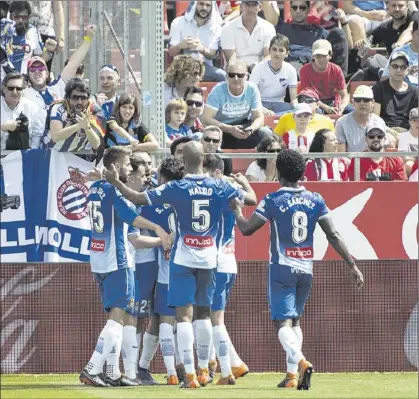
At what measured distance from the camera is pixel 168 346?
37.6ft

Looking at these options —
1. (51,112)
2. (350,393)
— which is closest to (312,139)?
(51,112)

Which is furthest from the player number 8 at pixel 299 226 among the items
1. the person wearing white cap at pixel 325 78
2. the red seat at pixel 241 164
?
the person wearing white cap at pixel 325 78

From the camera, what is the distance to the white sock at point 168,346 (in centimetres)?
1145

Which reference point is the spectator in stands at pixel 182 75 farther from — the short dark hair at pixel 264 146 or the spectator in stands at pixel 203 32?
the short dark hair at pixel 264 146

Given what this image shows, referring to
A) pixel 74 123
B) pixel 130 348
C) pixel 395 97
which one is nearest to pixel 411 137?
pixel 395 97

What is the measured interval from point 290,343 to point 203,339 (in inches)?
29.8

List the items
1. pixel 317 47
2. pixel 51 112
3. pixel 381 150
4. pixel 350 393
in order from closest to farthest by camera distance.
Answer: pixel 350 393, pixel 51 112, pixel 381 150, pixel 317 47

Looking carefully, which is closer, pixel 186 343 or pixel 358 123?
pixel 186 343

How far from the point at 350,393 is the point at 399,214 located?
3106 mm

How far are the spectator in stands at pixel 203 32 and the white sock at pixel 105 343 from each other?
18.6 ft

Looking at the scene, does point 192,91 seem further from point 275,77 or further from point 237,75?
point 275,77

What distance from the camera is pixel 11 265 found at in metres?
12.8

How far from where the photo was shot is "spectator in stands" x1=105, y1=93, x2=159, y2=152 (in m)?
12.8

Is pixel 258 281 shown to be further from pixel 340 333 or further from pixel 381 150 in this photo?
pixel 381 150
